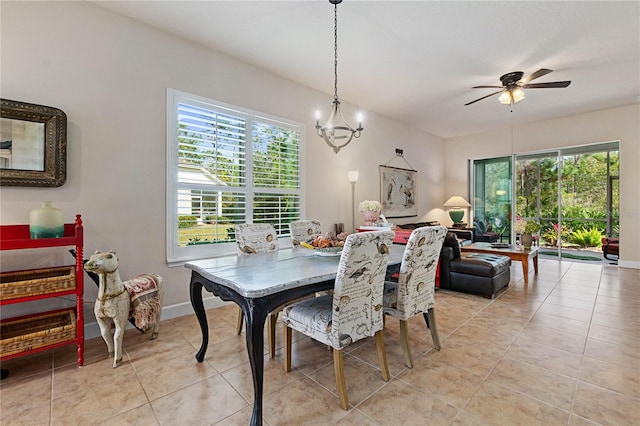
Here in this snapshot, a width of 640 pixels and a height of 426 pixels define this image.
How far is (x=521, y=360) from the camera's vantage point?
213cm

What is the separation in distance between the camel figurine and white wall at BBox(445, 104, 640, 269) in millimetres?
7400

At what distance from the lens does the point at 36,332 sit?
196cm

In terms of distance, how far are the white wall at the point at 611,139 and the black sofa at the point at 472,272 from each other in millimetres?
3249

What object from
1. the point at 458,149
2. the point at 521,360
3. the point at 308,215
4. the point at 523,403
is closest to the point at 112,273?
the point at 308,215

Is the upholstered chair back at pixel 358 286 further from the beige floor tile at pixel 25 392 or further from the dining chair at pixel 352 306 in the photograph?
the beige floor tile at pixel 25 392

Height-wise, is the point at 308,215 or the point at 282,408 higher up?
the point at 308,215

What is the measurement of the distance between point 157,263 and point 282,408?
2.00 m

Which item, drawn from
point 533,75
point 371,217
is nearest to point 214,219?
point 371,217

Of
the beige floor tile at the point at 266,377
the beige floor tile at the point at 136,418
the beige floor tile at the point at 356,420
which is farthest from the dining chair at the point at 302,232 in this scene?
the beige floor tile at the point at 136,418

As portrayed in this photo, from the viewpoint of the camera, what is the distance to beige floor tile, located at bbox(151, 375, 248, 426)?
61.5 inches

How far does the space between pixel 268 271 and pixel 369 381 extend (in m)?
0.99

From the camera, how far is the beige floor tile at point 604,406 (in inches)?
→ 60.5

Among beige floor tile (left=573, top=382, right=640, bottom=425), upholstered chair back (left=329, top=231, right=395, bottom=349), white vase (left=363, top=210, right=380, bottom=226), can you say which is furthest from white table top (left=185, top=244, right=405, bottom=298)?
white vase (left=363, top=210, right=380, bottom=226)

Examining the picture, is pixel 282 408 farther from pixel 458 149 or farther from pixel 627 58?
pixel 458 149
